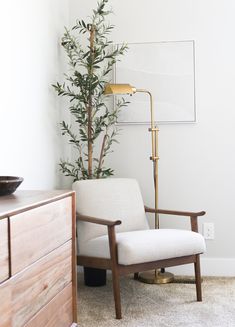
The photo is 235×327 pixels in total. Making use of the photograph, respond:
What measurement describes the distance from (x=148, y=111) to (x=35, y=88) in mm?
1039

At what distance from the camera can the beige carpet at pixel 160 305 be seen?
259 cm

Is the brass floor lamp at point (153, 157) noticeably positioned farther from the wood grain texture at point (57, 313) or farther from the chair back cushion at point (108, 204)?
the wood grain texture at point (57, 313)

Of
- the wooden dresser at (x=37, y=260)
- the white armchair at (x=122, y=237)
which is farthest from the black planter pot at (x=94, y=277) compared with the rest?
the wooden dresser at (x=37, y=260)

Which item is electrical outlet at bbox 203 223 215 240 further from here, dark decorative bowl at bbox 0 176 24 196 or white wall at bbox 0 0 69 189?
dark decorative bowl at bbox 0 176 24 196

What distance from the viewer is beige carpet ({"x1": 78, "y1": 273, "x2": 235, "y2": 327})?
2.59 m

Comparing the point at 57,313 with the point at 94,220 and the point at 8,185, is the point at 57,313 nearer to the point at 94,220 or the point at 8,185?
the point at 8,185

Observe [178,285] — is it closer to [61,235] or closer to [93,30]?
[61,235]

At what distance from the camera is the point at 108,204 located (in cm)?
318

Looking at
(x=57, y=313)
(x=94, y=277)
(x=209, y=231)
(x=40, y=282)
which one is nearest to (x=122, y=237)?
(x=94, y=277)

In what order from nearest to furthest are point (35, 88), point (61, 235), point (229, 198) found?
point (61, 235) → point (35, 88) → point (229, 198)

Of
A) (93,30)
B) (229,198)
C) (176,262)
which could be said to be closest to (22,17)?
(93,30)

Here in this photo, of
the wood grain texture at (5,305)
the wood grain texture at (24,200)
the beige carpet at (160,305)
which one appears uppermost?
the wood grain texture at (24,200)

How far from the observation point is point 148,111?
365 cm

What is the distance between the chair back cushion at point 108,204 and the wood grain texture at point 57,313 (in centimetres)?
79
